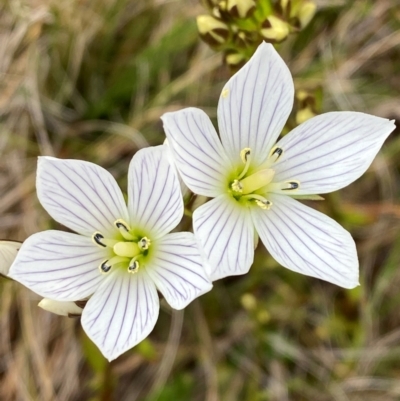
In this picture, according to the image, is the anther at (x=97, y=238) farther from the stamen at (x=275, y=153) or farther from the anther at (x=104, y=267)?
the stamen at (x=275, y=153)

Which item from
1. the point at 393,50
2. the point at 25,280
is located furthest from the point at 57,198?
the point at 393,50

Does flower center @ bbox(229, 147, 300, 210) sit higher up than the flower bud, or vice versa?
the flower bud

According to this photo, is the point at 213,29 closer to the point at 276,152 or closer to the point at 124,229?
the point at 276,152

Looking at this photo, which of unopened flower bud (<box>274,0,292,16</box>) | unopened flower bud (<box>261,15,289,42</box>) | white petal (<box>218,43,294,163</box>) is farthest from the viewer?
unopened flower bud (<box>274,0,292,16</box>)

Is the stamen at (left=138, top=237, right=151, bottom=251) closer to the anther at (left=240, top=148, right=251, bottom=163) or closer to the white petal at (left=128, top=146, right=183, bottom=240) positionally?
the white petal at (left=128, top=146, right=183, bottom=240)

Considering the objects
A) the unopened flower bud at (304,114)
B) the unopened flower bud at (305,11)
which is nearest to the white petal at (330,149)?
the unopened flower bud at (304,114)

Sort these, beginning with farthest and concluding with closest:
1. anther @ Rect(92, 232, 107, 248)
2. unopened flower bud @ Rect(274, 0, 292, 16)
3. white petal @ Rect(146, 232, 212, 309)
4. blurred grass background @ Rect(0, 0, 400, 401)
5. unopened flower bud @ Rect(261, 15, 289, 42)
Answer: blurred grass background @ Rect(0, 0, 400, 401) → unopened flower bud @ Rect(274, 0, 292, 16) → unopened flower bud @ Rect(261, 15, 289, 42) → anther @ Rect(92, 232, 107, 248) → white petal @ Rect(146, 232, 212, 309)

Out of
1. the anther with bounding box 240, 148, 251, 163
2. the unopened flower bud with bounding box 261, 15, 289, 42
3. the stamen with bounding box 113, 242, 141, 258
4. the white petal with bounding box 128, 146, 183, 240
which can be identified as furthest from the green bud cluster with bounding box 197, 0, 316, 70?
the stamen with bounding box 113, 242, 141, 258

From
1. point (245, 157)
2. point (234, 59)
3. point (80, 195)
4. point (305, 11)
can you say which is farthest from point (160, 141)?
point (80, 195)

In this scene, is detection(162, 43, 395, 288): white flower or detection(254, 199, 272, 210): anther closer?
detection(162, 43, 395, 288): white flower
